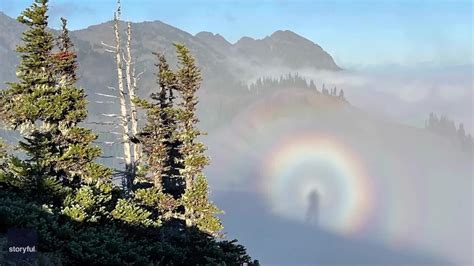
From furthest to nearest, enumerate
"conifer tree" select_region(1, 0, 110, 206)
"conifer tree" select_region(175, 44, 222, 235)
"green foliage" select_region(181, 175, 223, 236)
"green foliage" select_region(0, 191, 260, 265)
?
1. "conifer tree" select_region(175, 44, 222, 235)
2. "green foliage" select_region(181, 175, 223, 236)
3. "conifer tree" select_region(1, 0, 110, 206)
4. "green foliage" select_region(0, 191, 260, 265)

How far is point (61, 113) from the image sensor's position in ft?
92.8

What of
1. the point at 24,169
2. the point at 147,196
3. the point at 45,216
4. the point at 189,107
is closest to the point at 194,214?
the point at 147,196

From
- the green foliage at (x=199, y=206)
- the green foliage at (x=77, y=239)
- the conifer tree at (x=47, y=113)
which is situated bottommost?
the green foliage at (x=77, y=239)

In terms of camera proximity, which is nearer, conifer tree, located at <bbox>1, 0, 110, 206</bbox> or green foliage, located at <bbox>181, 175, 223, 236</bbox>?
conifer tree, located at <bbox>1, 0, 110, 206</bbox>

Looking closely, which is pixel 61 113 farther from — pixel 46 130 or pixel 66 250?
pixel 66 250

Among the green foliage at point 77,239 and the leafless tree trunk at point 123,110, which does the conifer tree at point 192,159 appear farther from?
the green foliage at point 77,239

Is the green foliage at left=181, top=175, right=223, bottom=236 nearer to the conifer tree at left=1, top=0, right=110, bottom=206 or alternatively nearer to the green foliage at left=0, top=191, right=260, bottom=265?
the conifer tree at left=1, top=0, right=110, bottom=206

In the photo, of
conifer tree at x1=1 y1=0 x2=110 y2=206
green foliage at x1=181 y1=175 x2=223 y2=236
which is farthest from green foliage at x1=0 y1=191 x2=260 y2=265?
green foliage at x1=181 y1=175 x2=223 y2=236

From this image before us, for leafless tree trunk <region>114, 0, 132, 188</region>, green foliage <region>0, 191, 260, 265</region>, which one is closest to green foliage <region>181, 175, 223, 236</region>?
leafless tree trunk <region>114, 0, 132, 188</region>

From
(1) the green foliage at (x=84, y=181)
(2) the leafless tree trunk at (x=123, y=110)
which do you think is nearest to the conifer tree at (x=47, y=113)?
(1) the green foliage at (x=84, y=181)

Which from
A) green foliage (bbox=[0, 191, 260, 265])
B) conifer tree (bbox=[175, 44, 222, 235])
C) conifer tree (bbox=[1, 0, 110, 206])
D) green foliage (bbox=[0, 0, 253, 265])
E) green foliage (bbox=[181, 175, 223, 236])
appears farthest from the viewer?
conifer tree (bbox=[175, 44, 222, 235])

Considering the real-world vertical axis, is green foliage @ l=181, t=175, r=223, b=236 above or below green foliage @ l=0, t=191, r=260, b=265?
above

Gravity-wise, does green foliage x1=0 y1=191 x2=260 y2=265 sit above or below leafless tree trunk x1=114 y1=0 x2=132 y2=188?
below

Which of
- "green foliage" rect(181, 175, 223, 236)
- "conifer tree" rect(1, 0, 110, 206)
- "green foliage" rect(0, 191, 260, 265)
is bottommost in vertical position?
"green foliage" rect(0, 191, 260, 265)
